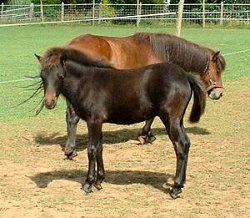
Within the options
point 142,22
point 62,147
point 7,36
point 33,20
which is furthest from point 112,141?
point 33,20

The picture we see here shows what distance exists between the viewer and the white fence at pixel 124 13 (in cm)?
3878

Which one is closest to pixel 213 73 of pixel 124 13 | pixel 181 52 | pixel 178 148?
pixel 181 52

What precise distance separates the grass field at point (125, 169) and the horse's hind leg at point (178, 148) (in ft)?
0.44

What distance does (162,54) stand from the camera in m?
8.94

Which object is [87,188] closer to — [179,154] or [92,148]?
[92,148]

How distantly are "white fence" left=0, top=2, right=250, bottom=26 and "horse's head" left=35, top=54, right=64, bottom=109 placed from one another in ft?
106

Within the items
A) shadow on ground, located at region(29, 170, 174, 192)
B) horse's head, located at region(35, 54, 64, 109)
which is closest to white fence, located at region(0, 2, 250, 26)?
shadow on ground, located at region(29, 170, 174, 192)

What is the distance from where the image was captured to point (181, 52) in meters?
8.84

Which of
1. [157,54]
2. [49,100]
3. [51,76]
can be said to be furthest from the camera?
[157,54]

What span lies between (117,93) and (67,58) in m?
0.69

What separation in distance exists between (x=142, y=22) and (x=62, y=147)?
31.4m

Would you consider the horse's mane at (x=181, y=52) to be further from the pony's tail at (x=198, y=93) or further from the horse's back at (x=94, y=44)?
the pony's tail at (x=198, y=93)

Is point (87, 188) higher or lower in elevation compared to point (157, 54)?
lower

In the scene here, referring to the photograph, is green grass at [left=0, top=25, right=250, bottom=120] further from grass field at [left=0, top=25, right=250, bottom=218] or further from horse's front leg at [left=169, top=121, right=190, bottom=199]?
horse's front leg at [left=169, top=121, right=190, bottom=199]
